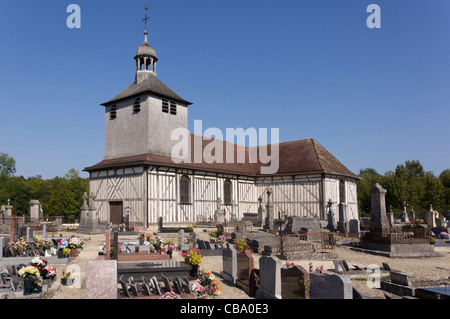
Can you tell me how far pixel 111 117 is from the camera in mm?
32062

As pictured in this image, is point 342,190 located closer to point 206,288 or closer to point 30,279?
point 206,288

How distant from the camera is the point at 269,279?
8.28 metres

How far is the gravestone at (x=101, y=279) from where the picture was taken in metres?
7.43

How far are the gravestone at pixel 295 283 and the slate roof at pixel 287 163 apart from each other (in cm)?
2018

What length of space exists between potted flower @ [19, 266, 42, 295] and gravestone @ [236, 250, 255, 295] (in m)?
5.13

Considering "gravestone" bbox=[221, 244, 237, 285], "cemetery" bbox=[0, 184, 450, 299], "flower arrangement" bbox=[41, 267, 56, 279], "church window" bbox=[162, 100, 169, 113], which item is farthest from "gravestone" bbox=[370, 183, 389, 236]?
"church window" bbox=[162, 100, 169, 113]

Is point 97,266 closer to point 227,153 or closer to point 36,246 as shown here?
point 36,246

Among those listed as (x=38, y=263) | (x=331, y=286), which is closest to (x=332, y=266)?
(x=331, y=286)

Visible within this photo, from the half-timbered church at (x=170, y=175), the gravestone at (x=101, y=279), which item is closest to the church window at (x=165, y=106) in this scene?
the half-timbered church at (x=170, y=175)

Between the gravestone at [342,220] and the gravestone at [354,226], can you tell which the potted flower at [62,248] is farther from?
the gravestone at [342,220]

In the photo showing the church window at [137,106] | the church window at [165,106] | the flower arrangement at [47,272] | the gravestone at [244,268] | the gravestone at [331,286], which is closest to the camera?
the gravestone at [331,286]

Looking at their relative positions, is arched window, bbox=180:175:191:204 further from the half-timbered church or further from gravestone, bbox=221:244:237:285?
gravestone, bbox=221:244:237:285
